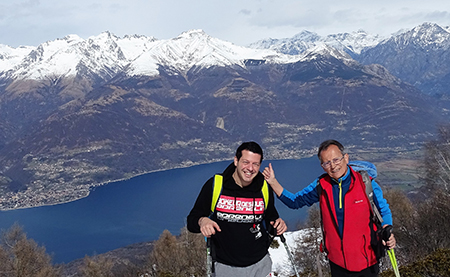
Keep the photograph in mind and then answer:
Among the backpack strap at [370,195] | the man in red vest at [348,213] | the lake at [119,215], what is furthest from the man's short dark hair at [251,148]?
the lake at [119,215]

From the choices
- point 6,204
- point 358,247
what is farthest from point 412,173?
point 6,204

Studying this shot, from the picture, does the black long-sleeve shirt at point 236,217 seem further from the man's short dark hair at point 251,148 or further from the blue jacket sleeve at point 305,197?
the blue jacket sleeve at point 305,197

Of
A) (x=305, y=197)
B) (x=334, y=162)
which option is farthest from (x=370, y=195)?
(x=305, y=197)

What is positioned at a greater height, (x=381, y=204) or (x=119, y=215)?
(x=119, y=215)

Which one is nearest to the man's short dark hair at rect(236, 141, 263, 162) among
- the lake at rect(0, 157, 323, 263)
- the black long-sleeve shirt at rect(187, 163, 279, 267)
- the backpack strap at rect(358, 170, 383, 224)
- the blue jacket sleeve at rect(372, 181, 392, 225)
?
the black long-sleeve shirt at rect(187, 163, 279, 267)

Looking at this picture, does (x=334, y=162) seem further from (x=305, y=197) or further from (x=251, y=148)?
(x=251, y=148)

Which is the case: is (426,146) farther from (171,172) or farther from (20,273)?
(171,172)

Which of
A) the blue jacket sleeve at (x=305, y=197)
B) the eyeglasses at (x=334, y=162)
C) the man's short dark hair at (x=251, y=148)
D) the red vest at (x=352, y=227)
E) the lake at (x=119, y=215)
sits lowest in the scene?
the red vest at (x=352, y=227)
